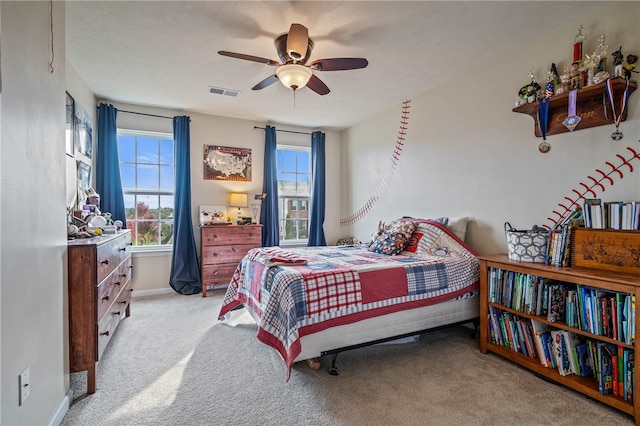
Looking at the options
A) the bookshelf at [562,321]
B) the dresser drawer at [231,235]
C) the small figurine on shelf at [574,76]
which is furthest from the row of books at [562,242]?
the dresser drawer at [231,235]

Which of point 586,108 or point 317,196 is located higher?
point 586,108

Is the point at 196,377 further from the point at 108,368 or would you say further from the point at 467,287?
the point at 467,287

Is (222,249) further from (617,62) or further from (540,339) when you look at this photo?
(617,62)

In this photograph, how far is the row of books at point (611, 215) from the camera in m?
1.80

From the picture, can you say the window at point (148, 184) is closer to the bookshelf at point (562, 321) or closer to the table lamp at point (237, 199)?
the table lamp at point (237, 199)

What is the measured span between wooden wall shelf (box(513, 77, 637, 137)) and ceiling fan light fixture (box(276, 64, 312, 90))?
1735mm

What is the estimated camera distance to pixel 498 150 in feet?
9.29

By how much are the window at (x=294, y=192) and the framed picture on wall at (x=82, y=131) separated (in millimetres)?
2519

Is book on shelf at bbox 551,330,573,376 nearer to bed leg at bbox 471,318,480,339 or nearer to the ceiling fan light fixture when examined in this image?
bed leg at bbox 471,318,480,339

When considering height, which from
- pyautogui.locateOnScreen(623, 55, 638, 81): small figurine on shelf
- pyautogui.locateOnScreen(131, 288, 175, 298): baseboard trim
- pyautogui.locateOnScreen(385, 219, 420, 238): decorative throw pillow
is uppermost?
pyautogui.locateOnScreen(623, 55, 638, 81): small figurine on shelf

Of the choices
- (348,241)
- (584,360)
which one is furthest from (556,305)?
(348,241)

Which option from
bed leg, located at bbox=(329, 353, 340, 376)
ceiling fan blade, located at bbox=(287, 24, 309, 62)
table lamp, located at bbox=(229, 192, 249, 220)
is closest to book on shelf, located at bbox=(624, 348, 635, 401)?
bed leg, located at bbox=(329, 353, 340, 376)

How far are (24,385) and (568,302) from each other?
2.85 m

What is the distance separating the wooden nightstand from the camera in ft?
13.3
